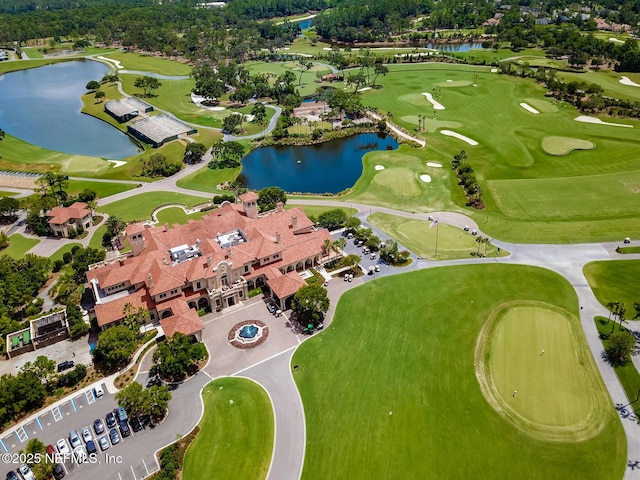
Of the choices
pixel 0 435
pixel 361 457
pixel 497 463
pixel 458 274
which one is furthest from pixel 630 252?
pixel 0 435

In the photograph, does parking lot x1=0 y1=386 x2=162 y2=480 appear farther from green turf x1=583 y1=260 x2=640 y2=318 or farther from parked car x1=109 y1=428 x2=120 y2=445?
green turf x1=583 y1=260 x2=640 y2=318

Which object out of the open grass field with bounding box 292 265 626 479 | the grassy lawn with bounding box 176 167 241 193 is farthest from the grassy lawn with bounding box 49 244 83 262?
the open grass field with bounding box 292 265 626 479

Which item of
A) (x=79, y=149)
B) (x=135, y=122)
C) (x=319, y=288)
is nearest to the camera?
A: (x=319, y=288)

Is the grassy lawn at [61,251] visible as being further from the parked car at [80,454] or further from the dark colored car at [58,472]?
the dark colored car at [58,472]

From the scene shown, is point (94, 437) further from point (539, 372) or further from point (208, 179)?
point (208, 179)

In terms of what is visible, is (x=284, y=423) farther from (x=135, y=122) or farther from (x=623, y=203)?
(x=135, y=122)

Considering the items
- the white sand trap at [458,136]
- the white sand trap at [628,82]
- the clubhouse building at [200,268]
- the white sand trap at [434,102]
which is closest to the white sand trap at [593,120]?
the white sand trap at [458,136]
